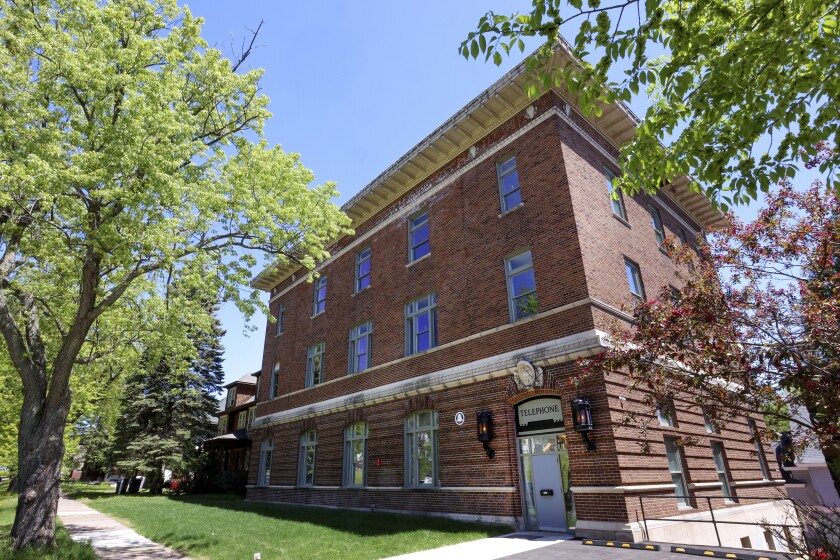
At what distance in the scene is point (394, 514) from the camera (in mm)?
14859

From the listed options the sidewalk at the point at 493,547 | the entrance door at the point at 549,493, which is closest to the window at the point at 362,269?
the entrance door at the point at 549,493

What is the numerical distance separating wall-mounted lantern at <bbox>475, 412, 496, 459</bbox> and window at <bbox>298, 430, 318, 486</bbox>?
10.3 m

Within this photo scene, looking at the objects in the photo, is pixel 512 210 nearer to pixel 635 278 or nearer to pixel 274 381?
pixel 635 278

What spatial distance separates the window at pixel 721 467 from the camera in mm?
14627

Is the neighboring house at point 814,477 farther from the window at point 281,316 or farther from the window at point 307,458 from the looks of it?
the window at point 281,316

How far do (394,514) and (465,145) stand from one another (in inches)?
510

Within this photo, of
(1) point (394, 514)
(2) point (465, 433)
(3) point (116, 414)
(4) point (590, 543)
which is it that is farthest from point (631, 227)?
(3) point (116, 414)

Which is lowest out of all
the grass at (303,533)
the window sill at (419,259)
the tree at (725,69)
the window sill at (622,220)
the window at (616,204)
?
the grass at (303,533)

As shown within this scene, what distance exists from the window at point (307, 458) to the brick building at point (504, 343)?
0.09m

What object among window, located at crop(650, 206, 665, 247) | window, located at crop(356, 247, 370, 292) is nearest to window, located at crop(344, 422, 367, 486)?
window, located at crop(356, 247, 370, 292)

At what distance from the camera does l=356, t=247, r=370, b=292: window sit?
20750 millimetres

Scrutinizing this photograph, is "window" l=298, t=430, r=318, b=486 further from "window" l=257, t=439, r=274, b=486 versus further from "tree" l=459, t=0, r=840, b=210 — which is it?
"tree" l=459, t=0, r=840, b=210

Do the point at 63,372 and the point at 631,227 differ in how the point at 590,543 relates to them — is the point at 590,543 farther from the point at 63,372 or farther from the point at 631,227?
the point at 63,372

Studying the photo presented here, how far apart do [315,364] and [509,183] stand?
43.7ft
